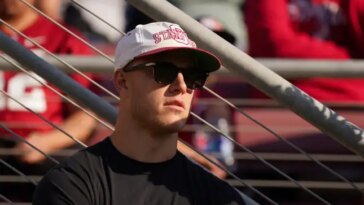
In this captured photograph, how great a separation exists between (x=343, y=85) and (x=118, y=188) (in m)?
2.37

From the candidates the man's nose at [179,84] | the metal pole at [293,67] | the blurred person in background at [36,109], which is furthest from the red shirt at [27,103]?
the man's nose at [179,84]

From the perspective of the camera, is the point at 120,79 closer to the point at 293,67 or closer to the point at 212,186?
the point at 212,186

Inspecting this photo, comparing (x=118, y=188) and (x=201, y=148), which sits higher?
(x=118, y=188)

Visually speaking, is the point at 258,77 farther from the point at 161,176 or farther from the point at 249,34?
the point at 249,34

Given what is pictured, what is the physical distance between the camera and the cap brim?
11.2ft

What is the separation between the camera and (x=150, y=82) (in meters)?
3.45

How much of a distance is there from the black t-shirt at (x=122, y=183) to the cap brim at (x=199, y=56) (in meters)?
0.26

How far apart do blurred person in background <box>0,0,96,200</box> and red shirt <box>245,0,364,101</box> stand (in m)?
0.85

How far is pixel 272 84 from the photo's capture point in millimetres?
3684

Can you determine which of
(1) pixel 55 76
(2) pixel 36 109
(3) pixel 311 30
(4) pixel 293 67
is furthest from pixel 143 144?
(3) pixel 311 30

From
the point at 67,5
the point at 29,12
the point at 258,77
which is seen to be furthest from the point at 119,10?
the point at 258,77

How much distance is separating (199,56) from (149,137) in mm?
262

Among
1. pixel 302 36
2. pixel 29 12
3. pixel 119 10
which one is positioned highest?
pixel 302 36

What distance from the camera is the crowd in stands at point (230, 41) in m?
5.42
